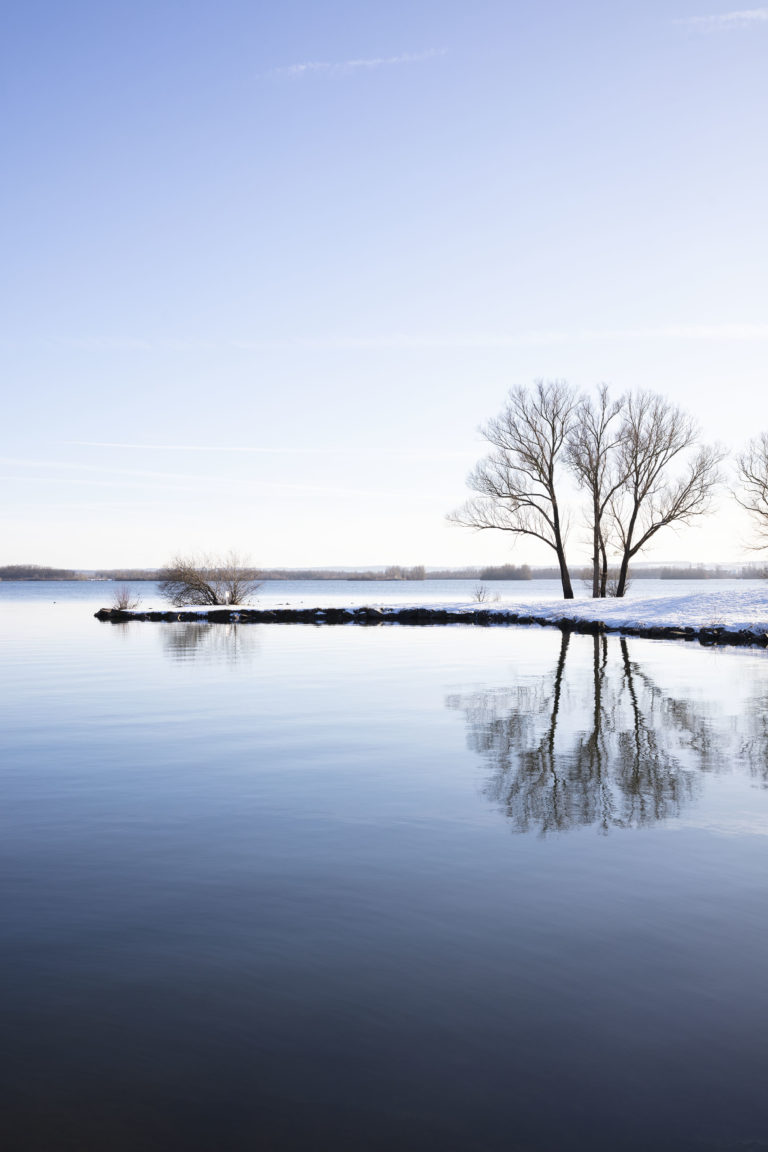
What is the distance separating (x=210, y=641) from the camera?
3138 cm

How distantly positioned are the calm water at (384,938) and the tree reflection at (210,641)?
13186 millimetres

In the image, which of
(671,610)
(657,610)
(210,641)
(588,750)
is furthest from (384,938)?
(657,610)

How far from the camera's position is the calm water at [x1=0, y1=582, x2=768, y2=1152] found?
3.67 metres

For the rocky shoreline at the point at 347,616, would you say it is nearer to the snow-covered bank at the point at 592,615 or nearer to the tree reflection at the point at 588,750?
the snow-covered bank at the point at 592,615

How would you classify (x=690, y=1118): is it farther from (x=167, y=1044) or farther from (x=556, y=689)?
(x=556, y=689)

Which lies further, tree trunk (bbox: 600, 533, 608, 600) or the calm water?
tree trunk (bbox: 600, 533, 608, 600)

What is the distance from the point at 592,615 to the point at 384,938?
1481 inches

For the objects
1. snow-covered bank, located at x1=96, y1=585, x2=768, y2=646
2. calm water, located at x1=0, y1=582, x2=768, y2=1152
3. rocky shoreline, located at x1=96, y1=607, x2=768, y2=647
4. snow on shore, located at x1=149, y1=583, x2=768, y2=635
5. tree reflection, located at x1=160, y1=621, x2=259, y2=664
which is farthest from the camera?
rocky shoreline, located at x1=96, y1=607, x2=768, y2=647

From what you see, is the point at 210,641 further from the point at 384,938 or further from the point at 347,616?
the point at 384,938

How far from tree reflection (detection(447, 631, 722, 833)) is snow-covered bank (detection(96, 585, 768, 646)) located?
16452 mm

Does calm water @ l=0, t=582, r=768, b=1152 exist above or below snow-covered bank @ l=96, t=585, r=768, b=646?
below

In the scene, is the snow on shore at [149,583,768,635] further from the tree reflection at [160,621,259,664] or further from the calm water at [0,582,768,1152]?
the calm water at [0,582,768,1152]

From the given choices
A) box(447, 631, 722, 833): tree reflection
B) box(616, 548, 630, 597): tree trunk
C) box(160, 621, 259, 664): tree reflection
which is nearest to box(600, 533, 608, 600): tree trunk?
box(616, 548, 630, 597): tree trunk

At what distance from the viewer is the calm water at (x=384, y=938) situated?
367 centimetres
